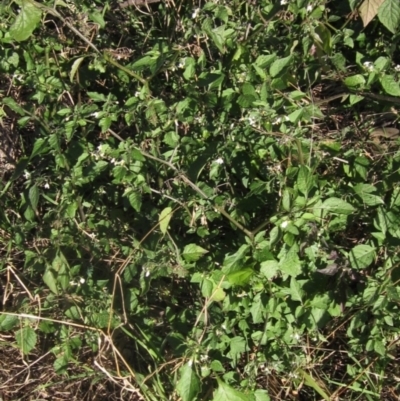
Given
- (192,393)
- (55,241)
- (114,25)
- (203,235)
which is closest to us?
(192,393)

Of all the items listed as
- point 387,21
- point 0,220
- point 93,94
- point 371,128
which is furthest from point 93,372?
point 387,21

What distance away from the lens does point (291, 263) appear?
1908mm

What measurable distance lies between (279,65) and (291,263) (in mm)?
574

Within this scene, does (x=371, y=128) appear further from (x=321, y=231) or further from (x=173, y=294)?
(x=173, y=294)

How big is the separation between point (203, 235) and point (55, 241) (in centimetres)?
51

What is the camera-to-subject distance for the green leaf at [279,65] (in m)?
1.93

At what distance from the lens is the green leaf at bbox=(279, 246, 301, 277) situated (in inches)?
74.3

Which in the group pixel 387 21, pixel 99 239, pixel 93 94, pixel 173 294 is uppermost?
pixel 387 21

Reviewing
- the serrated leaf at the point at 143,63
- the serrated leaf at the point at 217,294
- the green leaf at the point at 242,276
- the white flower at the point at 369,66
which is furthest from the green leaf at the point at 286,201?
the serrated leaf at the point at 143,63

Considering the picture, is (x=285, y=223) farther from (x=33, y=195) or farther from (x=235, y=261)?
(x=33, y=195)

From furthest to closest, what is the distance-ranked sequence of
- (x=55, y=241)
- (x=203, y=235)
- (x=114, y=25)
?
1. (x=114, y=25)
2. (x=55, y=241)
3. (x=203, y=235)

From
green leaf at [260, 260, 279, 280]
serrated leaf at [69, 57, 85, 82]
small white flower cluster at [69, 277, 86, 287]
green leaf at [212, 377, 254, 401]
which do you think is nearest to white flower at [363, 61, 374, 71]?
green leaf at [260, 260, 279, 280]

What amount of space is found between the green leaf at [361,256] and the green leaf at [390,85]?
45 centimetres

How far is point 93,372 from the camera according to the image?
230 cm
